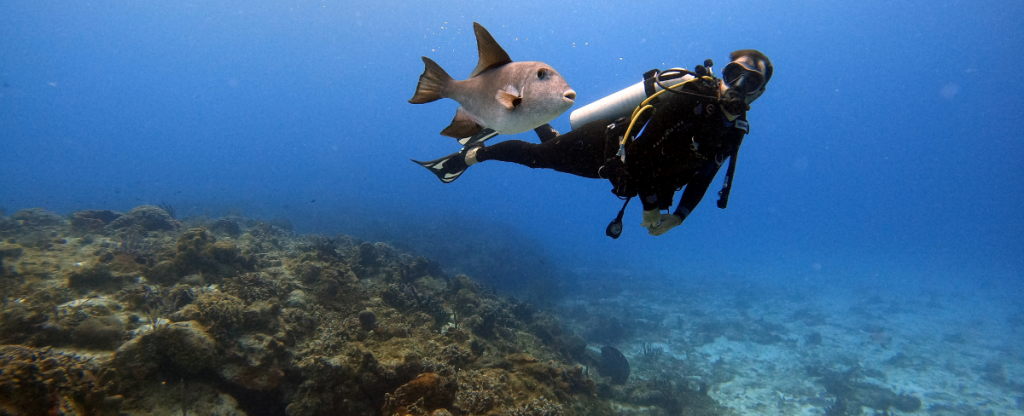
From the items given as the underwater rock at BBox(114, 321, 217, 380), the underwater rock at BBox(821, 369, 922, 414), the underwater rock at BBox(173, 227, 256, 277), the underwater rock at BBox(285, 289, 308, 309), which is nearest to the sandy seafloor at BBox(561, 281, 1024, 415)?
the underwater rock at BBox(821, 369, 922, 414)

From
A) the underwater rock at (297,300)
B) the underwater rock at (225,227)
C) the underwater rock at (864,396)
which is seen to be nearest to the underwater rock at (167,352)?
the underwater rock at (297,300)

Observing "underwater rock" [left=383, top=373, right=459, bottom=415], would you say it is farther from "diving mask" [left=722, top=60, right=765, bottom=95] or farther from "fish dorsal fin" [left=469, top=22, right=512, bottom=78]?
"diving mask" [left=722, top=60, right=765, bottom=95]

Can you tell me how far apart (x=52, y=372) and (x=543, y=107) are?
4.87 metres

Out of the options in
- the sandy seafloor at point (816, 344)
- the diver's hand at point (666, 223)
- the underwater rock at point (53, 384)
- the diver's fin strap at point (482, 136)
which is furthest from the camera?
the sandy seafloor at point (816, 344)

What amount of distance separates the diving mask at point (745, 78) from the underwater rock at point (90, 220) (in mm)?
15869

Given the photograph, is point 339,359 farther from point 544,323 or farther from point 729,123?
point 544,323

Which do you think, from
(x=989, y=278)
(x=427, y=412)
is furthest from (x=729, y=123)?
(x=989, y=278)

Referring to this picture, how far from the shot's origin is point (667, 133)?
3.33m

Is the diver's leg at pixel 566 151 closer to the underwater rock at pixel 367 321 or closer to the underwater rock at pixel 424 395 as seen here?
the underwater rock at pixel 424 395

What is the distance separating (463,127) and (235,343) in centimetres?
445

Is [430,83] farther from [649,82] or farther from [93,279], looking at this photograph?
[93,279]

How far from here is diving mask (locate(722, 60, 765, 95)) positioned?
306 centimetres

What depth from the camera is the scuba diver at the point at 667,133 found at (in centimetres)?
306

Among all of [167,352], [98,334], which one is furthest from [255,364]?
[98,334]
